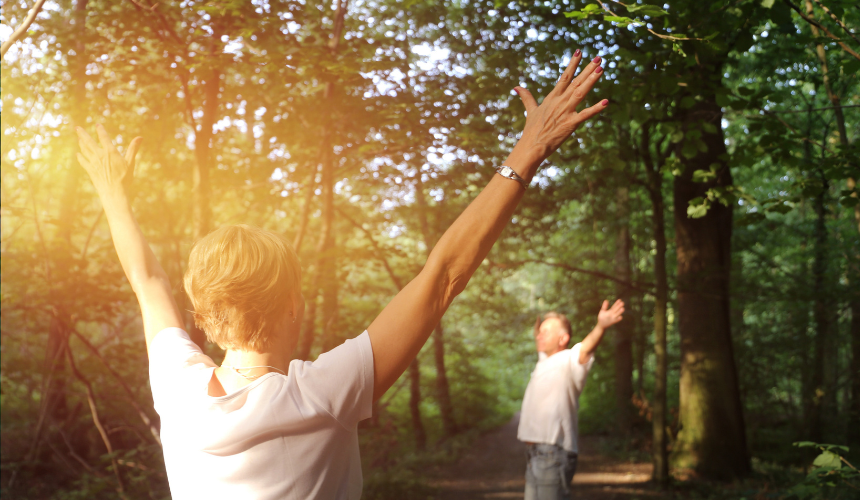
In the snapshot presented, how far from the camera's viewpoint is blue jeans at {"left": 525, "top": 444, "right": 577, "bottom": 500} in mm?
4359

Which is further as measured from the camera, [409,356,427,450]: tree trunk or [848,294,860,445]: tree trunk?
[409,356,427,450]: tree trunk

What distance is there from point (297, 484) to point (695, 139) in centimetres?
516

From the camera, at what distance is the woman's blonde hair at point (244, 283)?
1354 millimetres

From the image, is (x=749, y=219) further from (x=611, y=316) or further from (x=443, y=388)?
(x=443, y=388)

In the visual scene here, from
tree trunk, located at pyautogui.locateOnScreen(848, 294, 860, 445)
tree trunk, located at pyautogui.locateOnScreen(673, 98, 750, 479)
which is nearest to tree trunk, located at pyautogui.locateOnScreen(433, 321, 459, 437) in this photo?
tree trunk, located at pyautogui.locateOnScreen(673, 98, 750, 479)

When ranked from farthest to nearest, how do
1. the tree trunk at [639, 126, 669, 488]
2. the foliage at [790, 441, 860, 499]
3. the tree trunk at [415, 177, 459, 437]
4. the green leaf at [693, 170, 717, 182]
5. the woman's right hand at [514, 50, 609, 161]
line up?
the tree trunk at [415, 177, 459, 437] < the tree trunk at [639, 126, 669, 488] < the green leaf at [693, 170, 717, 182] < the foliage at [790, 441, 860, 499] < the woman's right hand at [514, 50, 609, 161]

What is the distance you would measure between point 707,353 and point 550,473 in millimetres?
5186

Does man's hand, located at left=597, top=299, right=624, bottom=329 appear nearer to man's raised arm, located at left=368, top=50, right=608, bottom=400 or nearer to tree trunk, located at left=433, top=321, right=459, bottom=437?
man's raised arm, located at left=368, top=50, right=608, bottom=400

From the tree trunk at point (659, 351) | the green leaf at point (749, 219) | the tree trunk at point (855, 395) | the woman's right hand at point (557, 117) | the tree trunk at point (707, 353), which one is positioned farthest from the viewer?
the tree trunk at point (855, 395)

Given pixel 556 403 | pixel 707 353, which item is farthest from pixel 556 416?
pixel 707 353

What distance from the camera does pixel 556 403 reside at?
4.49 metres

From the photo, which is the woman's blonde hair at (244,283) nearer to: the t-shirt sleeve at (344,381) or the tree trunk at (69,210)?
the t-shirt sleeve at (344,381)

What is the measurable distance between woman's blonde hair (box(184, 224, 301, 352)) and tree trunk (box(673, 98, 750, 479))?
796 cm

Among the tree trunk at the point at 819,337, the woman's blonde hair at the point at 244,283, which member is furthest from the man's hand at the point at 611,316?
the tree trunk at the point at 819,337
